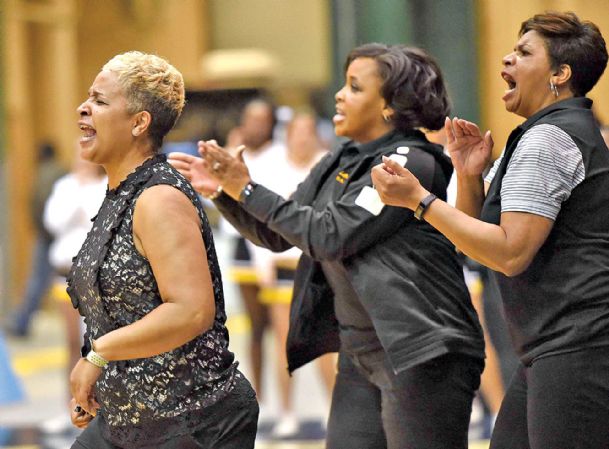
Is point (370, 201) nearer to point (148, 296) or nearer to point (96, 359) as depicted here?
point (148, 296)

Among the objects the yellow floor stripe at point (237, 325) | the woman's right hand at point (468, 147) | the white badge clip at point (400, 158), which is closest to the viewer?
the woman's right hand at point (468, 147)

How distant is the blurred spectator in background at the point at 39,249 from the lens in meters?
10.7

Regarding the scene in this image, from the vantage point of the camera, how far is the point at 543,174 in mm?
3297

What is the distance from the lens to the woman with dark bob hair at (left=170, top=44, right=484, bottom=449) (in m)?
3.86

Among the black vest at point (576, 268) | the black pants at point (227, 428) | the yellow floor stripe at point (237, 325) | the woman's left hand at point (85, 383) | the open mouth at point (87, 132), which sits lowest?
the yellow floor stripe at point (237, 325)

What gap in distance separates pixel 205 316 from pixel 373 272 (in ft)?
3.00

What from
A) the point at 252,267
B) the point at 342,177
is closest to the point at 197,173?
the point at 342,177

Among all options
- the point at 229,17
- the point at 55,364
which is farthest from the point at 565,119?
the point at 229,17

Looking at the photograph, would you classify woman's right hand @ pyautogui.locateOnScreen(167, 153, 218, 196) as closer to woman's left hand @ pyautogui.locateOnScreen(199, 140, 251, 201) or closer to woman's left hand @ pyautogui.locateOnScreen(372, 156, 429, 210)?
woman's left hand @ pyautogui.locateOnScreen(199, 140, 251, 201)

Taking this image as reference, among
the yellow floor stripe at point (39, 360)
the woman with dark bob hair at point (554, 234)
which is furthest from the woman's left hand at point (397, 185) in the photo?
the yellow floor stripe at point (39, 360)

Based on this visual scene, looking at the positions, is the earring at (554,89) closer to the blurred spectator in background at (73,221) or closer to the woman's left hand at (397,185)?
the woman's left hand at (397,185)

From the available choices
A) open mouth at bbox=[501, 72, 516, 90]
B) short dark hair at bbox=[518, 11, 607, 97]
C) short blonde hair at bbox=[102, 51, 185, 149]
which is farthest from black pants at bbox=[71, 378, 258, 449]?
short dark hair at bbox=[518, 11, 607, 97]

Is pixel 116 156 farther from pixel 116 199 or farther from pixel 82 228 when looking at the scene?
pixel 82 228

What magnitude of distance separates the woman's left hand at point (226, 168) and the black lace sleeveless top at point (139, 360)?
724 millimetres
